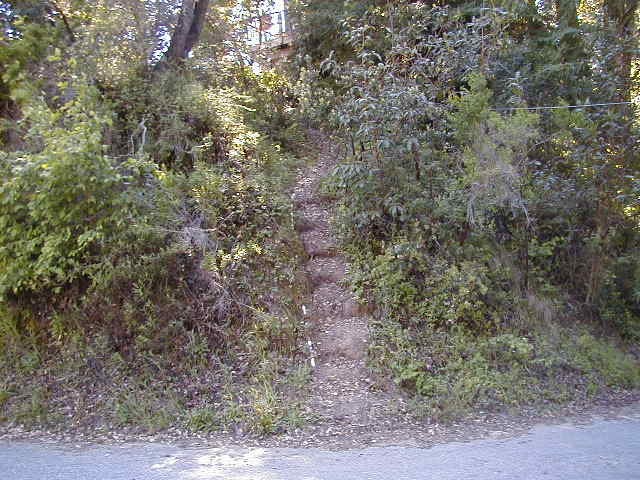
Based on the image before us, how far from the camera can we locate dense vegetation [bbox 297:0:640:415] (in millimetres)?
7891

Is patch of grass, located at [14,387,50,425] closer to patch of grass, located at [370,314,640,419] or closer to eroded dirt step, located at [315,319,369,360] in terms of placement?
eroded dirt step, located at [315,319,369,360]

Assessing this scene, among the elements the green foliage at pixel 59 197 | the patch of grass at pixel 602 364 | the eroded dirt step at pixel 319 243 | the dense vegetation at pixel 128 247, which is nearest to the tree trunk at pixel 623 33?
the patch of grass at pixel 602 364

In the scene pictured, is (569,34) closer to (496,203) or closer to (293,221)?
(496,203)

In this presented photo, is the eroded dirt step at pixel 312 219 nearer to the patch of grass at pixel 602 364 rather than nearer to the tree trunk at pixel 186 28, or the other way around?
the tree trunk at pixel 186 28

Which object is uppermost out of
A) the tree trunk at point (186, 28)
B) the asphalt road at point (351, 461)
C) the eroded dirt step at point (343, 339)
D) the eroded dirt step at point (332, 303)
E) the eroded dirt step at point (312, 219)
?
the tree trunk at point (186, 28)

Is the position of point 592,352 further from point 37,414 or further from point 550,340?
point 37,414

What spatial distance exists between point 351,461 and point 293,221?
16.8 ft

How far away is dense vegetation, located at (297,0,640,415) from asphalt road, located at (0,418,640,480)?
121cm

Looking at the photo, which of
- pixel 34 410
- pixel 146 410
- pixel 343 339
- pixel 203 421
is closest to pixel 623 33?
pixel 343 339

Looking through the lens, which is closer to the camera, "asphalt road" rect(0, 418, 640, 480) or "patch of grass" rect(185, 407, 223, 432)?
"asphalt road" rect(0, 418, 640, 480)

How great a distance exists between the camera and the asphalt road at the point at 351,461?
540 centimetres

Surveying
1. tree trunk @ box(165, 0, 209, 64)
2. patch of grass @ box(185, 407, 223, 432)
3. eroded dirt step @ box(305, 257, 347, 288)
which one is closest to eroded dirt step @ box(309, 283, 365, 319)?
eroded dirt step @ box(305, 257, 347, 288)

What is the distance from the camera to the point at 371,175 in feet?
29.5

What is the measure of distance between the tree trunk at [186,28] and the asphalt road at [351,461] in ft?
27.3
